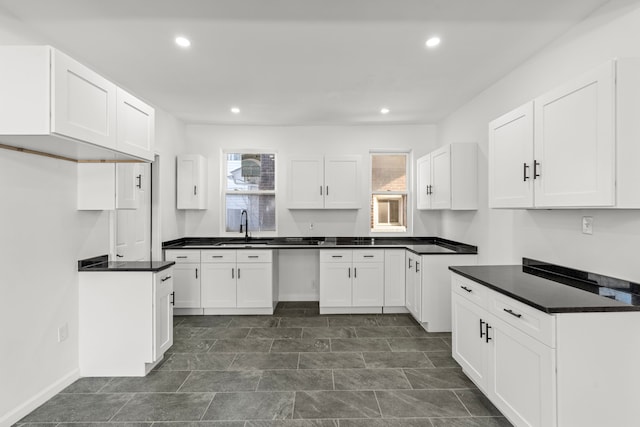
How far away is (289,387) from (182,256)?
241 centimetres

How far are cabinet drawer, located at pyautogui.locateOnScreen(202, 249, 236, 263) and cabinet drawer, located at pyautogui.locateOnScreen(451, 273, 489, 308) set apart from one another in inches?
108

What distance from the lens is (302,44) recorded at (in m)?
2.48

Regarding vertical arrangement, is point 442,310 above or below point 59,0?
below

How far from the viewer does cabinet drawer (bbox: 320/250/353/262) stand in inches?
166

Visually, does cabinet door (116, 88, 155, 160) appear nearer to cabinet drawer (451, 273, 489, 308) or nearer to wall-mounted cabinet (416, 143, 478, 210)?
cabinet drawer (451, 273, 489, 308)

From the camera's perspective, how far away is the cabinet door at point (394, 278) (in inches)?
165

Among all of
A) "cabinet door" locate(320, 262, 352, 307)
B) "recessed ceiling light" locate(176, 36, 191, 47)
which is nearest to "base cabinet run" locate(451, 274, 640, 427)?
"cabinet door" locate(320, 262, 352, 307)

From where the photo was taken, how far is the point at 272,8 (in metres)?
2.05

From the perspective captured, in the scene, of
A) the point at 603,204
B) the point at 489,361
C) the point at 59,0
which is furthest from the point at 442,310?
the point at 59,0

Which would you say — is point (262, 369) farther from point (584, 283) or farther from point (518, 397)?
point (584, 283)

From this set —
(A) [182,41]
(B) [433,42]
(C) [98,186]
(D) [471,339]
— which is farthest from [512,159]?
(C) [98,186]

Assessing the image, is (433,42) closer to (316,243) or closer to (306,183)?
(306,183)

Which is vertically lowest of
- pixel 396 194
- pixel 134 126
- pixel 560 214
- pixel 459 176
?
pixel 560 214

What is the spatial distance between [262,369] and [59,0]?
3028mm
